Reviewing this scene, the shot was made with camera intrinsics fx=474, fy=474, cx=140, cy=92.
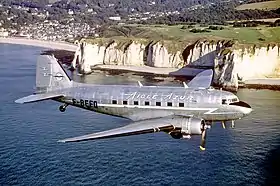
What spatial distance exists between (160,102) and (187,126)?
4.48 metres

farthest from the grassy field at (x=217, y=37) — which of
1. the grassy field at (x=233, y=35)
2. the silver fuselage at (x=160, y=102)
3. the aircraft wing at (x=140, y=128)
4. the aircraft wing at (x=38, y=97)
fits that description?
the aircraft wing at (x=140, y=128)

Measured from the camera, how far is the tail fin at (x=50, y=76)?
184 ft

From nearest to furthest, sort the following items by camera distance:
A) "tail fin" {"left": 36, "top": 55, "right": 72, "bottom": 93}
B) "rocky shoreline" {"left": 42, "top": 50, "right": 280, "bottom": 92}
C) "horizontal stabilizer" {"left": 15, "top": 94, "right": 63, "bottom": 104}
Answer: "horizontal stabilizer" {"left": 15, "top": 94, "right": 63, "bottom": 104}, "tail fin" {"left": 36, "top": 55, "right": 72, "bottom": 93}, "rocky shoreline" {"left": 42, "top": 50, "right": 280, "bottom": 92}

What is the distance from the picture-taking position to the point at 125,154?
6912 centimetres

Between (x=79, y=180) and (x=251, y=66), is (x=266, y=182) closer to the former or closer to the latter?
(x=79, y=180)

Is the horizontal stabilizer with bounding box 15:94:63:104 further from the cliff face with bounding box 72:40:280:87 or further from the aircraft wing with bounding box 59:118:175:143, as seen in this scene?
the cliff face with bounding box 72:40:280:87

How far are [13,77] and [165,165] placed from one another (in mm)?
87286

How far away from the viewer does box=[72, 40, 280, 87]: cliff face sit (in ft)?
437

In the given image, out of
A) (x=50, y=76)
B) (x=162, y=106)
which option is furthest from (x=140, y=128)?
(x=50, y=76)

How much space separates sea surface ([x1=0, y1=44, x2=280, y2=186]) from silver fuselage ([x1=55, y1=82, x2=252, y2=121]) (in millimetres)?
13776

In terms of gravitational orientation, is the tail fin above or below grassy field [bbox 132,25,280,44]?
below

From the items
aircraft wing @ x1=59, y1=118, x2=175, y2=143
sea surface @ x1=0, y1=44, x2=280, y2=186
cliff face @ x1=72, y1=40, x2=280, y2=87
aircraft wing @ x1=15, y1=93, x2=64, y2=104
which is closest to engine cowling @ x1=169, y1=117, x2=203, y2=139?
aircraft wing @ x1=59, y1=118, x2=175, y2=143

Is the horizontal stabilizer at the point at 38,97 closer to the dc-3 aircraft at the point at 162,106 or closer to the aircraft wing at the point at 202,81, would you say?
the dc-3 aircraft at the point at 162,106

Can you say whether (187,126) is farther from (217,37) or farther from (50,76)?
(217,37)
